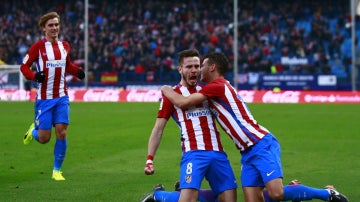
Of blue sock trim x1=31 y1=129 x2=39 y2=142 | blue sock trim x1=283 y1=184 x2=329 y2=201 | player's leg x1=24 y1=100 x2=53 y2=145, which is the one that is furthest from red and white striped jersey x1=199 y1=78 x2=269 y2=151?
blue sock trim x1=31 y1=129 x2=39 y2=142

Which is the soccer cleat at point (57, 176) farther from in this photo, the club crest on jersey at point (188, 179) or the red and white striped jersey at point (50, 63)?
the club crest on jersey at point (188, 179)

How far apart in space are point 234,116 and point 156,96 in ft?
85.0

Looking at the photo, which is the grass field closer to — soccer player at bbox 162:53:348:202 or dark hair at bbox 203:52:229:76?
soccer player at bbox 162:53:348:202

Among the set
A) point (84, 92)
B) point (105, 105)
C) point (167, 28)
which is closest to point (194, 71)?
point (105, 105)

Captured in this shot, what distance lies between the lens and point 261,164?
26.8 feet

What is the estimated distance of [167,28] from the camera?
43125 millimetres

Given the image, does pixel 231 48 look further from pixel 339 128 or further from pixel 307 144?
pixel 307 144

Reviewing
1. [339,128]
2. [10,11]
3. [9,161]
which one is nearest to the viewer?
[9,161]

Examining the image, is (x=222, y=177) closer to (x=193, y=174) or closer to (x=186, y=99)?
(x=193, y=174)

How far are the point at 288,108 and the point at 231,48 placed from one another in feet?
36.8

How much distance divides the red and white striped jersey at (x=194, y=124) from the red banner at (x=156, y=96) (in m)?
24.4

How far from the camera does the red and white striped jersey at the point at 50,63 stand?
11.7m

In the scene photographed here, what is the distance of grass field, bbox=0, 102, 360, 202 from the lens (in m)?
10.7

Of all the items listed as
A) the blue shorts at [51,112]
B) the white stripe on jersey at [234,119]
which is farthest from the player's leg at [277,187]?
the blue shorts at [51,112]
